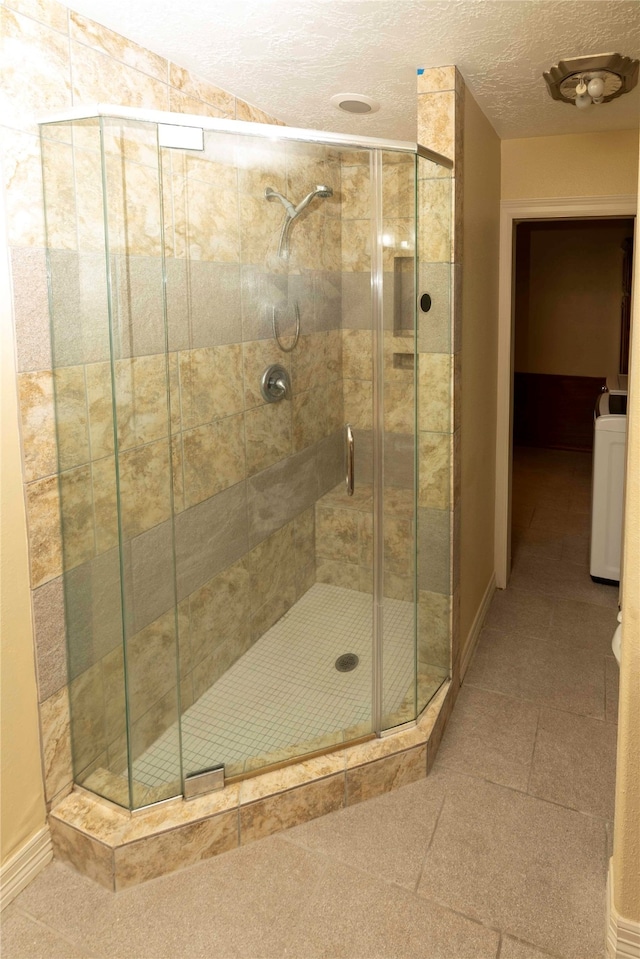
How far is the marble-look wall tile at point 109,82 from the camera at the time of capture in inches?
72.9

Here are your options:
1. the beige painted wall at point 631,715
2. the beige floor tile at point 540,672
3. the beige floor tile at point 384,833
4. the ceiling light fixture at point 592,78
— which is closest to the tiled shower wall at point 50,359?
the beige floor tile at point 384,833

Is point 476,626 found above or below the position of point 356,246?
below

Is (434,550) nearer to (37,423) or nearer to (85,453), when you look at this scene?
(85,453)

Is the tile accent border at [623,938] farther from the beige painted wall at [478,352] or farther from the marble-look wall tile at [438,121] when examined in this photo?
the marble-look wall tile at [438,121]

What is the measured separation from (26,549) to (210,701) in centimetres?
74

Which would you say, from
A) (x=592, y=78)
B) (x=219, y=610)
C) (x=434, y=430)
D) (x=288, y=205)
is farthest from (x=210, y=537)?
(x=592, y=78)

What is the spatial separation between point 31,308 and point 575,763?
2.26 metres

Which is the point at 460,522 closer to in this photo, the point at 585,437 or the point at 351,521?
the point at 351,521

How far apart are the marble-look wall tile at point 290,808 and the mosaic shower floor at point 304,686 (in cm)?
12

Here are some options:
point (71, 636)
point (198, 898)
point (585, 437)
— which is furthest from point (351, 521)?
point (585, 437)

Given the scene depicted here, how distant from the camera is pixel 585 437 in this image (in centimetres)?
684

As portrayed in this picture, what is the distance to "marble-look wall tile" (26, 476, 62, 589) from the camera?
184 cm

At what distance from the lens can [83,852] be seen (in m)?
1.92

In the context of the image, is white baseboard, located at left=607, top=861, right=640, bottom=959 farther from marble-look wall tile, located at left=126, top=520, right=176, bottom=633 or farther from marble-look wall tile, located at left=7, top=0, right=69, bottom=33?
marble-look wall tile, located at left=7, top=0, right=69, bottom=33
